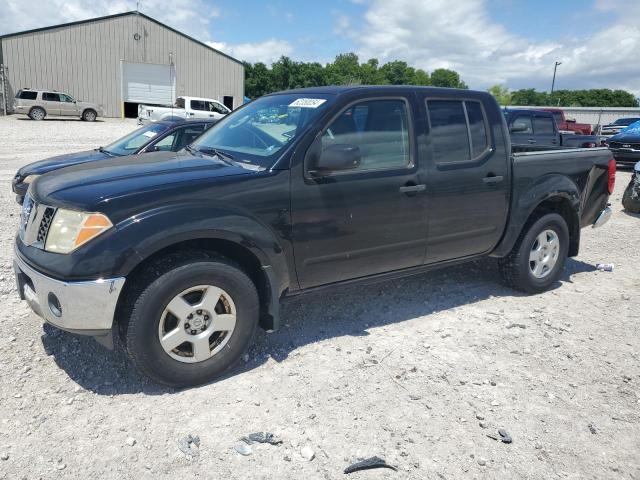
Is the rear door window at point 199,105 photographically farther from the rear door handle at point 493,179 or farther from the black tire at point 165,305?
the black tire at point 165,305

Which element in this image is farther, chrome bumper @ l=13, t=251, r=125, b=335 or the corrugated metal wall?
the corrugated metal wall

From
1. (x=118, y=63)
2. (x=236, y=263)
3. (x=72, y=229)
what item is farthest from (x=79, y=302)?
(x=118, y=63)

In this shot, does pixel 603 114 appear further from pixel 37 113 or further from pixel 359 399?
pixel 359 399

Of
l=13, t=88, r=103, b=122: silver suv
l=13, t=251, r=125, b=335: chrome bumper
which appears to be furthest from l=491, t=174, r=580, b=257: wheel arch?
l=13, t=88, r=103, b=122: silver suv

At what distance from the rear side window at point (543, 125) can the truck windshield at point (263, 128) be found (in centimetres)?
1017

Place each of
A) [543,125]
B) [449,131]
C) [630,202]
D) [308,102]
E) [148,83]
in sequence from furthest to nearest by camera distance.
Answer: [148,83] → [543,125] → [630,202] → [449,131] → [308,102]

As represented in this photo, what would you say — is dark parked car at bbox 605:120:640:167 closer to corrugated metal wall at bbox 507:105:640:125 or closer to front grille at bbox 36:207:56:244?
front grille at bbox 36:207:56:244

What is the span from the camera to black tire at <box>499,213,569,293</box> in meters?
5.06

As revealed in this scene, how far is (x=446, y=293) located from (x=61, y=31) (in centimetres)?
3455

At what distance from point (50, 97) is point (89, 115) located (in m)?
2.20

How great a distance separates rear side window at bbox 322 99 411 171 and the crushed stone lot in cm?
138

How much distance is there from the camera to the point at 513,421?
3121 mm

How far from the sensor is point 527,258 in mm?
5094

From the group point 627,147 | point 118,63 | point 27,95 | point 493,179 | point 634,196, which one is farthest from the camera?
point 118,63
